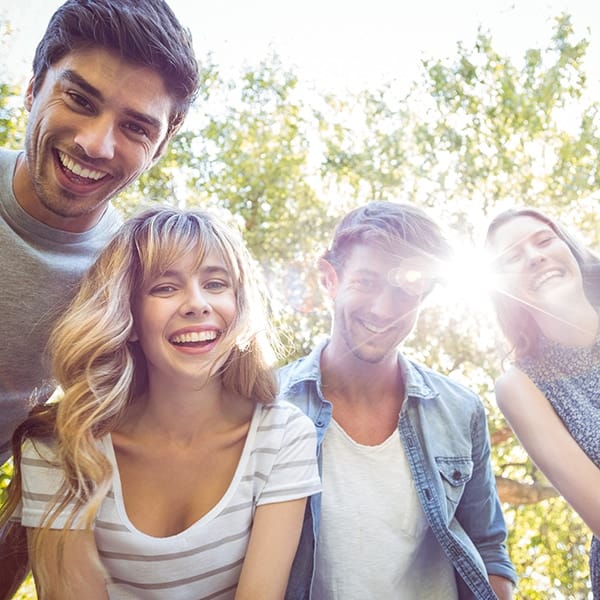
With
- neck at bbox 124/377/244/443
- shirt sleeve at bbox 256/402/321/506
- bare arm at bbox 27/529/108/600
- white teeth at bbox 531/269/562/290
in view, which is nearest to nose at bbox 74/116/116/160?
neck at bbox 124/377/244/443

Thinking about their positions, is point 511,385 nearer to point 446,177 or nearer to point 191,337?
point 191,337

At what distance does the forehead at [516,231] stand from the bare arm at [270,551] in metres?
1.42

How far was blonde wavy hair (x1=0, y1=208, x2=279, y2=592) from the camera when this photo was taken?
2.04 m

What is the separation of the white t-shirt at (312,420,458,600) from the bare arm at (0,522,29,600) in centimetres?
111

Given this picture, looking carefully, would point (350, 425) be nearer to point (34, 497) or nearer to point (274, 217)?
point (34, 497)

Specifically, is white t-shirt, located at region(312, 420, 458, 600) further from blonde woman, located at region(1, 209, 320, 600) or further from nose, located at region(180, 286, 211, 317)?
nose, located at region(180, 286, 211, 317)

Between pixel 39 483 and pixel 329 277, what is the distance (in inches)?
70.7

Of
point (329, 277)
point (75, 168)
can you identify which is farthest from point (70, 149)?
point (329, 277)

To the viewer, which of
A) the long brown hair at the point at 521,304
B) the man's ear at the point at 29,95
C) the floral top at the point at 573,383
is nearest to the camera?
the floral top at the point at 573,383

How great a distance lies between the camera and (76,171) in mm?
2297

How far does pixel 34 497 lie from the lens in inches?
80.9

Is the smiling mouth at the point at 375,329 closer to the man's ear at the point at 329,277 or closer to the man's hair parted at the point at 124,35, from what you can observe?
the man's ear at the point at 329,277

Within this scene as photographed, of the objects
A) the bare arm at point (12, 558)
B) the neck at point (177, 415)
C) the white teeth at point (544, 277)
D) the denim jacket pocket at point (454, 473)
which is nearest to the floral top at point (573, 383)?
the white teeth at point (544, 277)

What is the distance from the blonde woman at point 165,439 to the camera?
2004 mm
